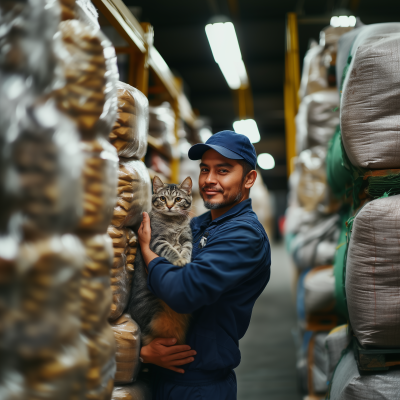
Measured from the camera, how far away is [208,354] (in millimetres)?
1387

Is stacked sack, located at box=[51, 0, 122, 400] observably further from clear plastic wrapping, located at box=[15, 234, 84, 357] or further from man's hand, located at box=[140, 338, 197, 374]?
man's hand, located at box=[140, 338, 197, 374]

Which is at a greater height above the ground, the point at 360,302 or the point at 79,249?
the point at 79,249

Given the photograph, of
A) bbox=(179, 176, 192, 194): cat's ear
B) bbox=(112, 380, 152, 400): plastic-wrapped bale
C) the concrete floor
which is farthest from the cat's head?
the concrete floor

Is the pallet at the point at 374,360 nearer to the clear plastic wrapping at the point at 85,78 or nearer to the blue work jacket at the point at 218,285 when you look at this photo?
the blue work jacket at the point at 218,285

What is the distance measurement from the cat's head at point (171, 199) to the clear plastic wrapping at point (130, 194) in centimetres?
22

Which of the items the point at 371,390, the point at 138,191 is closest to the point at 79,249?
the point at 138,191

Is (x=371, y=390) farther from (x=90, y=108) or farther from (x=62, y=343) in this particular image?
(x=90, y=108)

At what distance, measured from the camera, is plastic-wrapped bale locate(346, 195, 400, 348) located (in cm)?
154

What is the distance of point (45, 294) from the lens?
0.74 m

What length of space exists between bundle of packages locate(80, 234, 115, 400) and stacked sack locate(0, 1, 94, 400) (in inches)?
3.3

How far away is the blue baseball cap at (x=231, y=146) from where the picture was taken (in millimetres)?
1484

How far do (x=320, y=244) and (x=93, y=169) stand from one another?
2581 mm

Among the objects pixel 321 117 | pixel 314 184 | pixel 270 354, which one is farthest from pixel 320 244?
pixel 270 354

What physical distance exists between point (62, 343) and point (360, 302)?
4.18 ft
